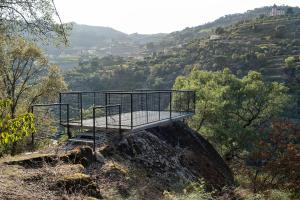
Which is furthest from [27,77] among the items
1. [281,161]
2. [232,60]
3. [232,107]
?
[232,60]

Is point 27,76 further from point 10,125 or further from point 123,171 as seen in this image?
point 10,125

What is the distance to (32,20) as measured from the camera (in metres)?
14.7

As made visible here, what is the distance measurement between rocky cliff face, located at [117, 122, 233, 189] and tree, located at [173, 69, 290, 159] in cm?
1279

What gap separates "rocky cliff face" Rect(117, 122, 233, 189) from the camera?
43.8ft

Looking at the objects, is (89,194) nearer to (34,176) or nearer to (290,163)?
(34,176)

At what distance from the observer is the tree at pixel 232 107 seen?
31438 millimetres

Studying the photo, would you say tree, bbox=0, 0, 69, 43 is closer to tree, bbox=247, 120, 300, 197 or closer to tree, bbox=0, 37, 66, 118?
tree, bbox=0, 37, 66, 118

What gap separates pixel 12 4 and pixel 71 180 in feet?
25.7

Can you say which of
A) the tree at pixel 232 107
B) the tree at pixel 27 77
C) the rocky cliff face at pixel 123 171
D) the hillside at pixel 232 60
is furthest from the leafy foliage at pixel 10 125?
the hillside at pixel 232 60

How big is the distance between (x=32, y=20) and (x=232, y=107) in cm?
2281

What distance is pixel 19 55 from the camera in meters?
21.7

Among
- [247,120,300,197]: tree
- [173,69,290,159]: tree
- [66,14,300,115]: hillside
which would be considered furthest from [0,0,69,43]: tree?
[66,14,300,115]: hillside

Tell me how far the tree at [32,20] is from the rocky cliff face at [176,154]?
5181mm

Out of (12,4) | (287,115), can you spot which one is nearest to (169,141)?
(12,4)
